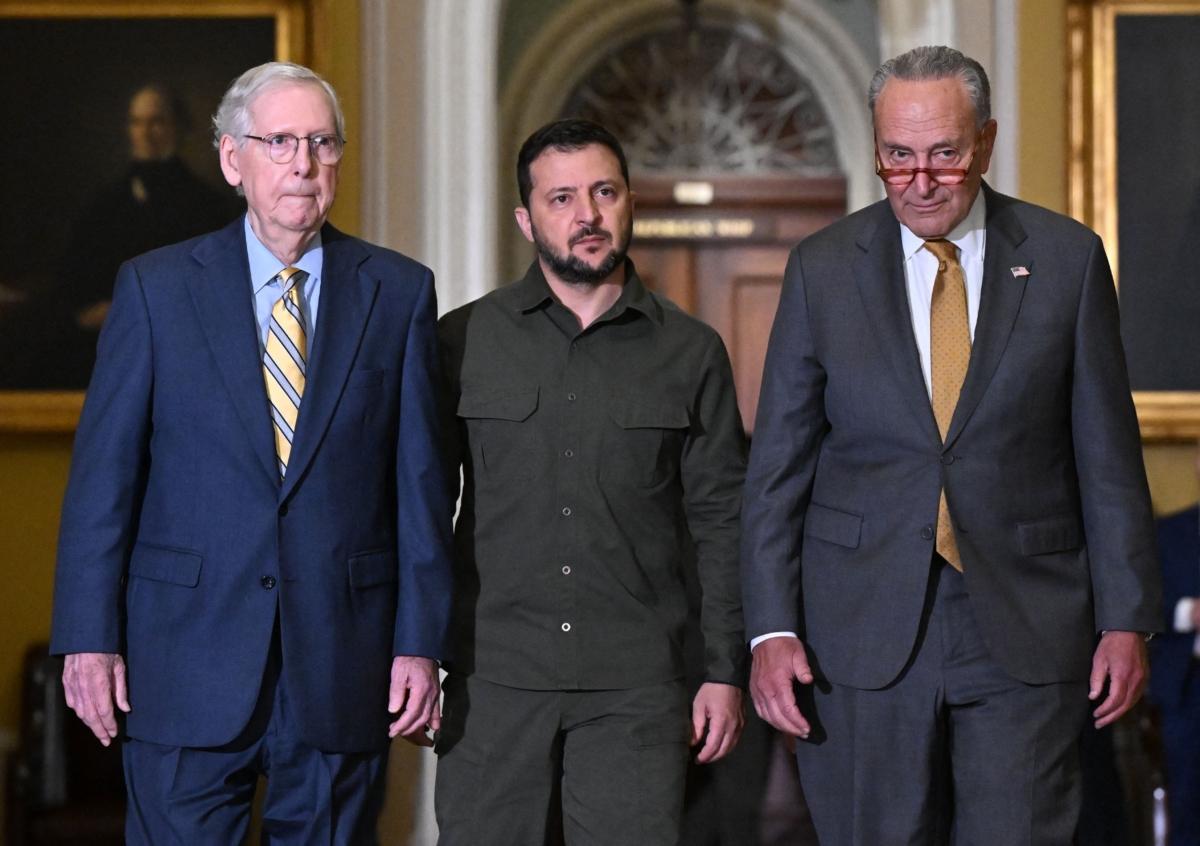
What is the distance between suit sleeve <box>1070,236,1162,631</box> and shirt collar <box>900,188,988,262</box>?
20cm

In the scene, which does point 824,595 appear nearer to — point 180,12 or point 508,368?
point 508,368

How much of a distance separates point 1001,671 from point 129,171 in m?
4.44

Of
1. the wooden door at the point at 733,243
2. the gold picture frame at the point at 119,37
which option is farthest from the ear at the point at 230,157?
the wooden door at the point at 733,243

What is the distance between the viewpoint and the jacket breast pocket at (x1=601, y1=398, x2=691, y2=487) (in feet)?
11.3

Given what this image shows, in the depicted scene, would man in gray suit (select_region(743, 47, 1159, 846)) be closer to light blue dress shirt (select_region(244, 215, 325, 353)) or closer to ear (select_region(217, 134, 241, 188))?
light blue dress shirt (select_region(244, 215, 325, 353))

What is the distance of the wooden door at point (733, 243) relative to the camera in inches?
330

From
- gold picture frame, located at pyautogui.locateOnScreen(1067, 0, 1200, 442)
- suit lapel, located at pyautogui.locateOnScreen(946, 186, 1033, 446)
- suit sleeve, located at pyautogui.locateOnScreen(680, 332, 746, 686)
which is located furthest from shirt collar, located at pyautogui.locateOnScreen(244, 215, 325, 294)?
gold picture frame, located at pyautogui.locateOnScreen(1067, 0, 1200, 442)

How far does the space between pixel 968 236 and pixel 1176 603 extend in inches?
105

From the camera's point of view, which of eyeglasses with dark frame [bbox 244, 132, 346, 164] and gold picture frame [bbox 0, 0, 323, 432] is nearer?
eyeglasses with dark frame [bbox 244, 132, 346, 164]

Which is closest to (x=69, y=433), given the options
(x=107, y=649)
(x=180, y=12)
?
(x=180, y=12)

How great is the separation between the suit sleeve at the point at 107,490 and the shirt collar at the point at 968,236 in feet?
4.61

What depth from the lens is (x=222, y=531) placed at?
3.03 meters

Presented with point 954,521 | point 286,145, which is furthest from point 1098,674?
point 286,145

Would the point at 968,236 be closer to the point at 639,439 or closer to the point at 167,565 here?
the point at 639,439
